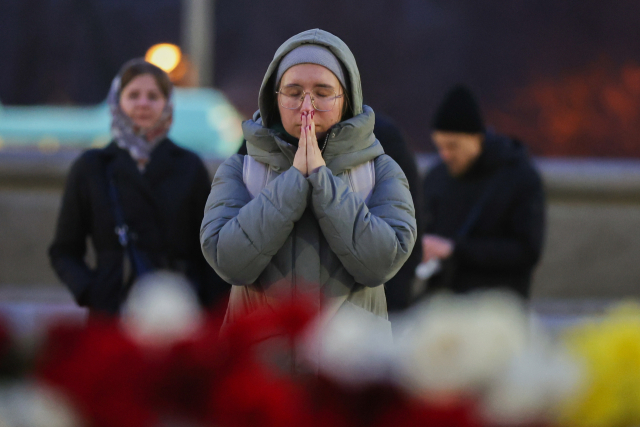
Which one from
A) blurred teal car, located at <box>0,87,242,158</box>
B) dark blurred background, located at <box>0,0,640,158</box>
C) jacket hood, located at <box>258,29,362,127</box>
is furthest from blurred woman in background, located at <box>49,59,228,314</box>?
dark blurred background, located at <box>0,0,640,158</box>

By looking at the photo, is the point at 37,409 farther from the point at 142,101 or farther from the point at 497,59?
the point at 497,59

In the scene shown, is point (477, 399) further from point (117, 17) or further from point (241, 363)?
point (117, 17)

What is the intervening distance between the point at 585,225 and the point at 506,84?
1.64 m

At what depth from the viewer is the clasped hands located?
7.55ft

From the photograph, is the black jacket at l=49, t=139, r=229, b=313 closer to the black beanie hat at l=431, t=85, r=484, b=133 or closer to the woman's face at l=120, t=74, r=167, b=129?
the woman's face at l=120, t=74, r=167, b=129

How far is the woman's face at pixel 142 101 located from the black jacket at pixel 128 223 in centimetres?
17

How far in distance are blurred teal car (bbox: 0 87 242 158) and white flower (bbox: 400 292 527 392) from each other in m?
6.75

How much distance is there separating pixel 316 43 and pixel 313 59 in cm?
7

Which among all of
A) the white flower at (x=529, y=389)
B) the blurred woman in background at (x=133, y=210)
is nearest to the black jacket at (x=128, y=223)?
the blurred woman in background at (x=133, y=210)

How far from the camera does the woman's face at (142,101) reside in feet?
12.3

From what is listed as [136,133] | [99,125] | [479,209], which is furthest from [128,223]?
[99,125]

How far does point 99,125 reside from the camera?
8.38 meters

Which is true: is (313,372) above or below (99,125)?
above

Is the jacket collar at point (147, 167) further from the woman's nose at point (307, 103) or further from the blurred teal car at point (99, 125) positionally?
the blurred teal car at point (99, 125)
